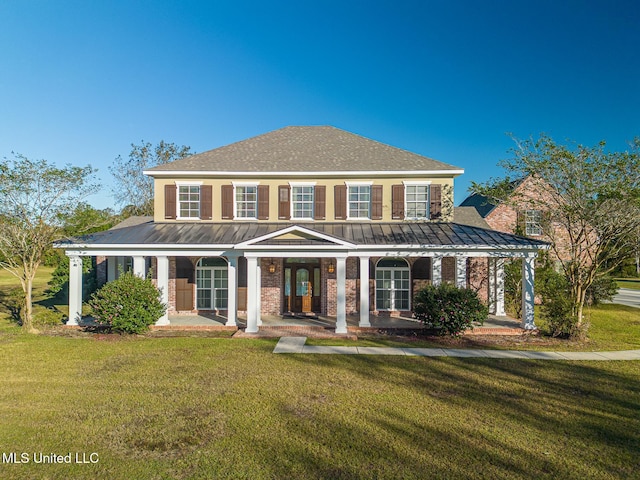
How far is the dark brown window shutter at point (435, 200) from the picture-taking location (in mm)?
17312

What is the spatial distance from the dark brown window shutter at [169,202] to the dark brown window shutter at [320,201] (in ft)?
22.1

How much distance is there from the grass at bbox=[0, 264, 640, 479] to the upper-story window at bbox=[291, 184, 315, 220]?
8.17 meters

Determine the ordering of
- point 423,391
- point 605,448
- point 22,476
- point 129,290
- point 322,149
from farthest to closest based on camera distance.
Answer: point 322,149, point 129,290, point 423,391, point 605,448, point 22,476

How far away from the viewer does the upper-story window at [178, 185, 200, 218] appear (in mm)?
17812

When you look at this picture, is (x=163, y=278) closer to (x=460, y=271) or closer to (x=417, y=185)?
(x=417, y=185)

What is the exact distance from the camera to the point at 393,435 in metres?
6.25

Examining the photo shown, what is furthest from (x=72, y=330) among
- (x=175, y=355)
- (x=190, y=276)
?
(x=175, y=355)

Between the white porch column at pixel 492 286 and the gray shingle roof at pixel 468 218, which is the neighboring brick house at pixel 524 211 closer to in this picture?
the gray shingle roof at pixel 468 218

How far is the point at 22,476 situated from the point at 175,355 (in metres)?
6.06

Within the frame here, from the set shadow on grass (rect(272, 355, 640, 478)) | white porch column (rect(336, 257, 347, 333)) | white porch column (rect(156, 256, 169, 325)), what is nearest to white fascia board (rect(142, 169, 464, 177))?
white porch column (rect(156, 256, 169, 325))

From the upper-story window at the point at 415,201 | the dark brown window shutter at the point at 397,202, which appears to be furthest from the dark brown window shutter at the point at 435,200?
the dark brown window shutter at the point at 397,202

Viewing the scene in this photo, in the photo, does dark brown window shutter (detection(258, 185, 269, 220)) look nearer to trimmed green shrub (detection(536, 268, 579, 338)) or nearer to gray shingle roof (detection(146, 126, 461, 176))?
gray shingle roof (detection(146, 126, 461, 176))

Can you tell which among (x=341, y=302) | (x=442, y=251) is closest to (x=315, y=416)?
(x=341, y=302)

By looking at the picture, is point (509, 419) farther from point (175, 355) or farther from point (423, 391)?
point (175, 355)
